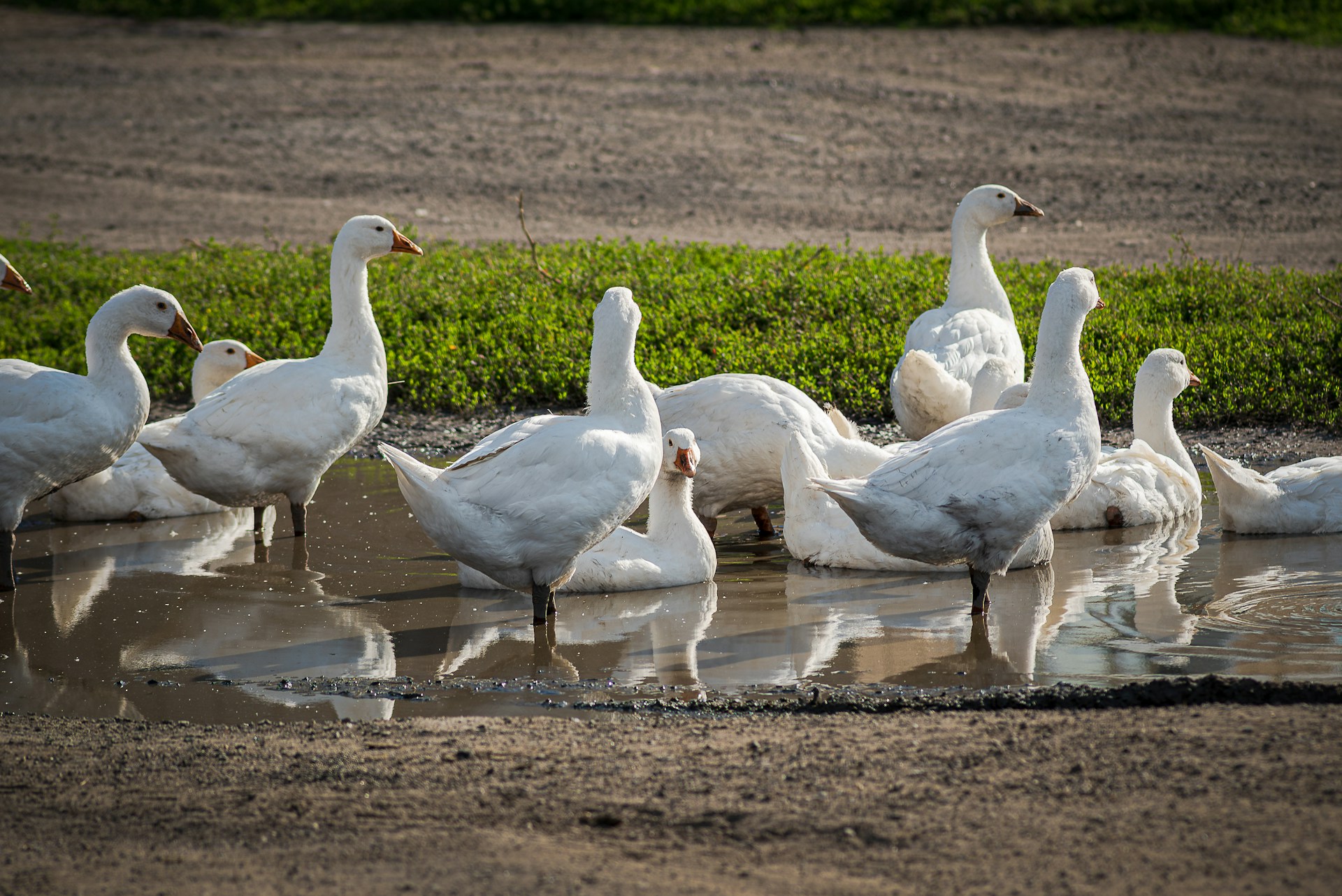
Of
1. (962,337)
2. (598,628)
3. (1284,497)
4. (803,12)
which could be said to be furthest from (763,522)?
(803,12)

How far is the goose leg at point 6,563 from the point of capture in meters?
6.71

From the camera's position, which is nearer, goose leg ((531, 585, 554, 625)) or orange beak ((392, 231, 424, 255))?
goose leg ((531, 585, 554, 625))

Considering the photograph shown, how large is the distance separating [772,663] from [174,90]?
16544mm

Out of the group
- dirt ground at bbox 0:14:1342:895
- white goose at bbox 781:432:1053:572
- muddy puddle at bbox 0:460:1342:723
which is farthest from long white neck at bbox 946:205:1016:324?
white goose at bbox 781:432:1053:572

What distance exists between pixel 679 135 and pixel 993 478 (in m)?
12.3

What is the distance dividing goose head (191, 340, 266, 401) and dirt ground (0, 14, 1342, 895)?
126 centimetres

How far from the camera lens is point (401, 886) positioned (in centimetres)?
329

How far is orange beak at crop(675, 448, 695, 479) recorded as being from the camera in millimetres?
6426

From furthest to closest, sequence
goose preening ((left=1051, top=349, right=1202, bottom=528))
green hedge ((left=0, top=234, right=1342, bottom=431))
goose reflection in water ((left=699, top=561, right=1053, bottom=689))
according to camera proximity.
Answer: green hedge ((left=0, top=234, right=1342, bottom=431)) → goose preening ((left=1051, top=349, right=1202, bottom=528)) → goose reflection in water ((left=699, top=561, right=1053, bottom=689))

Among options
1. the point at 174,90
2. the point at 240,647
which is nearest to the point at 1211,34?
the point at 174,90

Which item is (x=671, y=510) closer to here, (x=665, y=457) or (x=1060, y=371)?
(x=665, y=457)

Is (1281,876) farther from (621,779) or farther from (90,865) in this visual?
(90,865)

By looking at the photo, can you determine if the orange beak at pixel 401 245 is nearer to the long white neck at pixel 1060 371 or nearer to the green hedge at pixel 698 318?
the green hedge at pixel 698 318

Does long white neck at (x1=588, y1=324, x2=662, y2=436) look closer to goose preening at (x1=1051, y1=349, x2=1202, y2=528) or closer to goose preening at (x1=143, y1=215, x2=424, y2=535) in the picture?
goose preening at (x1=143, y1=215, x2=424, y2=535)
